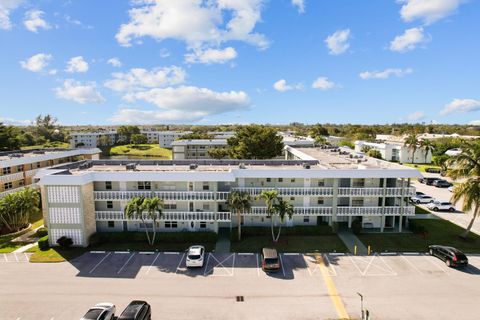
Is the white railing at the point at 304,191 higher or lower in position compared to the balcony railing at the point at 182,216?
higher

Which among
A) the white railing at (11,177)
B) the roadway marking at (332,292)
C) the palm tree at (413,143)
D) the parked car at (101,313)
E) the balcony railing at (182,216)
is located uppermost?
the palm tree at (413,143)

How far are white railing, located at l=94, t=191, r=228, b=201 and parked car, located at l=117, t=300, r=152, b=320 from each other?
15.8 meters

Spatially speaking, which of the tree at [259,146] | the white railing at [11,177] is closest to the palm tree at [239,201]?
the tree at [259,146]

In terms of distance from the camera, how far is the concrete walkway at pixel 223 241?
33634 millimetres

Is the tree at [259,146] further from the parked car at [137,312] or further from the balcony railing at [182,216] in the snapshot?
the parked car at [137,312]

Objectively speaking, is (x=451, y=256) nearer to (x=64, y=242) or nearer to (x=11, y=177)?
Result: (x=64, y=242)

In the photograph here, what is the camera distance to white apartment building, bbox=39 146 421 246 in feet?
112

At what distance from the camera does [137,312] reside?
20656 millimetres

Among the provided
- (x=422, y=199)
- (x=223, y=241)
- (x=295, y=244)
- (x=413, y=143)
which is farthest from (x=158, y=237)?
(x=413, y=143)

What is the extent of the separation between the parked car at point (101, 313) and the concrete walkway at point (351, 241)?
24740 millimetres

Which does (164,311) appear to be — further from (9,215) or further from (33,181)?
(33,181)

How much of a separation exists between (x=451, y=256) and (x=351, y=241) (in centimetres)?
981

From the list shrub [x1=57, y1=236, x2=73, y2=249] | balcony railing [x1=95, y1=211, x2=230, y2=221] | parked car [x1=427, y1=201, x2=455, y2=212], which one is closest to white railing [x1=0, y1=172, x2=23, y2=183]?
shrub [x1=57, y1=236, x2=73, y2=249]

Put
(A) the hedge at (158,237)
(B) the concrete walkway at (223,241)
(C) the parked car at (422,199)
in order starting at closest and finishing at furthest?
1. (B) the concrete walkway at (223,241)
2. (A) the hedge at (158,237)
3. (C) the parked car at (422,199)
